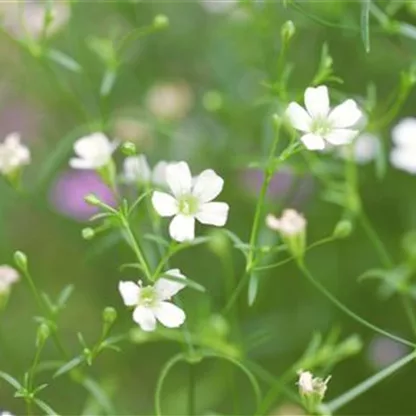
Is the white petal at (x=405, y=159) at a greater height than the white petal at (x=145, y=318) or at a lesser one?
greater

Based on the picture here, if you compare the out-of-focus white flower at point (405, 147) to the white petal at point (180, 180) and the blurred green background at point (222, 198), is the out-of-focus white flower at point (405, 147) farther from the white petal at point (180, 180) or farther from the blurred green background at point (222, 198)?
the white petal at point (180, 180)

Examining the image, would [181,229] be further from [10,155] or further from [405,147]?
[405,147]

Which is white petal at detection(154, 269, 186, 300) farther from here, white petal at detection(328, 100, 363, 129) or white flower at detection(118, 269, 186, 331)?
white petal at detection(328, 100, 363, 129)

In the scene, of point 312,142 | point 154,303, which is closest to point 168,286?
point 154,303

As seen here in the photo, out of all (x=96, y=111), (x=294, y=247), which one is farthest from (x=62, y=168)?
(x=294, y=247)

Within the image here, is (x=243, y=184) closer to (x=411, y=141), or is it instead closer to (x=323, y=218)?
(x=323, y=218)

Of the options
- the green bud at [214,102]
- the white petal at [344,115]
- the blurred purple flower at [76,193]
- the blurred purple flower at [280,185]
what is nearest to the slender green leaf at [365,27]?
the white petal at [344,115]
